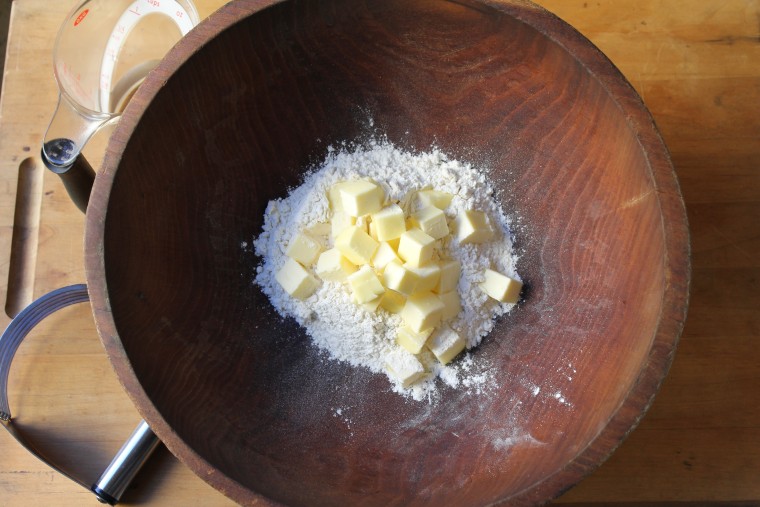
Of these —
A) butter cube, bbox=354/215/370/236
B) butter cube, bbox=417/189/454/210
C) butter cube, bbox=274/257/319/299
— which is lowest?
butter cube, bbox=274/257/319/299

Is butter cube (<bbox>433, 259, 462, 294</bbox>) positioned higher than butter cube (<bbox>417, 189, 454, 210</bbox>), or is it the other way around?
butter cube (<bbox>417, 189, 454, 210</bbox>)

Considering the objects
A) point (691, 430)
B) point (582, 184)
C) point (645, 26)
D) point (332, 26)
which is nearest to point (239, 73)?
point (332, 26)

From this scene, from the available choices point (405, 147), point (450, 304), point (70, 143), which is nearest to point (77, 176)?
point (70, 143)

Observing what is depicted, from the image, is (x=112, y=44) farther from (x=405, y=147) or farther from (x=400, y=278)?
(x=400, y=278)

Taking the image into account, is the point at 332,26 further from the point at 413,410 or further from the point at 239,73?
the point at 413,410

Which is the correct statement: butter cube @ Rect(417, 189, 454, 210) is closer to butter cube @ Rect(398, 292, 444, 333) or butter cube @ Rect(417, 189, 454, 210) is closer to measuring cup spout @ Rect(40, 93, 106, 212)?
butter cube @ Rect(398, 292, 444, 333)

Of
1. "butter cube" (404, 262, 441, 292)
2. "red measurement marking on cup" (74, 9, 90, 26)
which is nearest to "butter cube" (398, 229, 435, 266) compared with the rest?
"butter cube" (404, 262, 441, 292)

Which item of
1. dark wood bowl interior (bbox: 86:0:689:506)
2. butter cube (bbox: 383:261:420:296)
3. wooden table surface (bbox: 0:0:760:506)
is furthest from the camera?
wooden table surface (bbox: 0:0:760:506)
